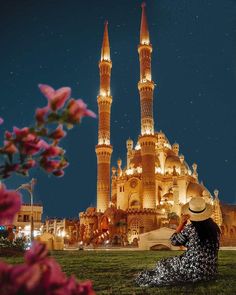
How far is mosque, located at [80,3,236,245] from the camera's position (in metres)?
46.1

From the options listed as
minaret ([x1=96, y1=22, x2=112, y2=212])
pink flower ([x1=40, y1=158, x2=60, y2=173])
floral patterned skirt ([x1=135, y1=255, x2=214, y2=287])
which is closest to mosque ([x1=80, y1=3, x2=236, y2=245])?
minaret ([x1=96, y1=22, x2=112, y2=212])

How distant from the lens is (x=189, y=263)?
6.26 m

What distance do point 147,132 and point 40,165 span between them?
48.3m

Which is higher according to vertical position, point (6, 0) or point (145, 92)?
point (6, 0)

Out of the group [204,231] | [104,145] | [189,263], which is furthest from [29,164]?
[104,145]

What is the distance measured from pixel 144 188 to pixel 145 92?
1309cm

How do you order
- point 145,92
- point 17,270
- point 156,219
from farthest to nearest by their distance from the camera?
point 145,92, point 156,219, point 17,270

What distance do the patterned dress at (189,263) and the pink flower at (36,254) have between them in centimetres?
513

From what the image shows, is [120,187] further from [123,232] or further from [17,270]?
[17,270]

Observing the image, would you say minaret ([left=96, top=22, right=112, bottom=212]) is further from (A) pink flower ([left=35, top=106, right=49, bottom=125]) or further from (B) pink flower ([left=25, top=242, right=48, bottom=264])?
(B) pink flower ([left=25, top=242, right=48, bottom=264])

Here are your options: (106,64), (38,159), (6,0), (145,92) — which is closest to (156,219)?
(145,92)

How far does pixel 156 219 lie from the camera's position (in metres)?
46.1

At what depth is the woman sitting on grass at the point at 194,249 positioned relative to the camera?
6.09 metres

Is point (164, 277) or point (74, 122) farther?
point (164, 277)
